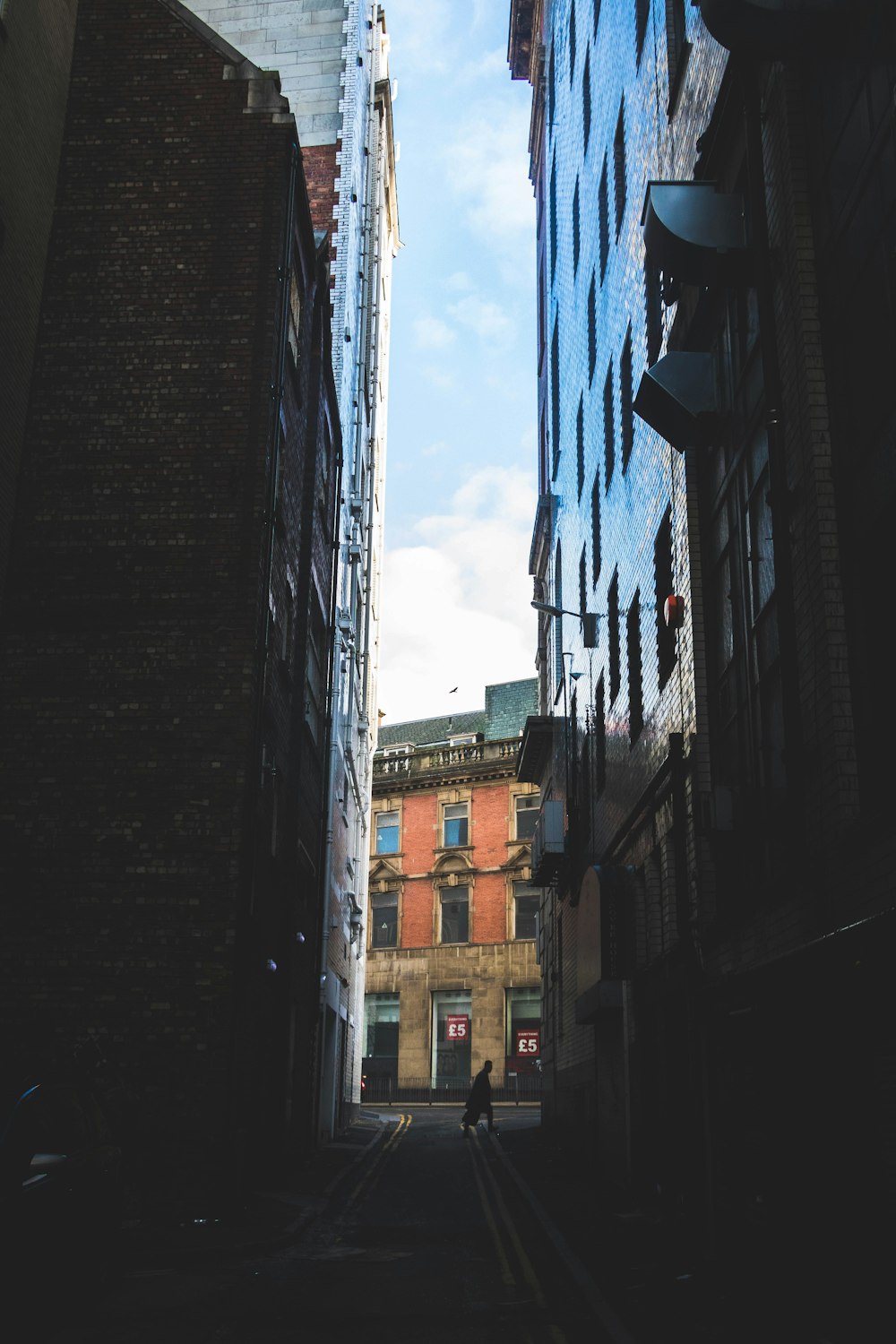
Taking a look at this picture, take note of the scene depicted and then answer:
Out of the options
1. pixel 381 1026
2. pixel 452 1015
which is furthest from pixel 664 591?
pixel 381 1026

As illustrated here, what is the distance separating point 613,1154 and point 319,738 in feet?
30.9

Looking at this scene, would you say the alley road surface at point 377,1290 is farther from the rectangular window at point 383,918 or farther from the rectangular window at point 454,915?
the rectangular window at point 383,918

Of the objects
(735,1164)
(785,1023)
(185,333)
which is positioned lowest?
(735,1164)

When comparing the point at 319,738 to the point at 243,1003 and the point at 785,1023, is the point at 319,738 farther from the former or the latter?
the point at 785,1023

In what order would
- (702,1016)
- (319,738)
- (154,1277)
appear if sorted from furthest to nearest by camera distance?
1. (319,738)
2. (702,1016)
3. (154,1277)

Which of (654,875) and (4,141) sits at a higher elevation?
(4,141)

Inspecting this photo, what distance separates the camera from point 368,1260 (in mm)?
10773

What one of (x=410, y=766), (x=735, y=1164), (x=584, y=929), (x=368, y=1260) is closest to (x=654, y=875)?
(x=584, y=929)

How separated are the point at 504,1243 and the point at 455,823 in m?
41.2

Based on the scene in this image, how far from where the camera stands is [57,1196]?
7105mm

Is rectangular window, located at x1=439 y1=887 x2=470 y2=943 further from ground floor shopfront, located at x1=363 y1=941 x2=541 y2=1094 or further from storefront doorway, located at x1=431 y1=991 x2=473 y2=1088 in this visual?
storefront doorway, located at x1=431 y1=991 x2=473 y2=1088

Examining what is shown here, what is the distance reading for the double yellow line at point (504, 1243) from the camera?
8.83 metres

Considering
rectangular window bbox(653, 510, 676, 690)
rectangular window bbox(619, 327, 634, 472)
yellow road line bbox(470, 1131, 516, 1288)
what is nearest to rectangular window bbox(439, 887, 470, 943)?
yellow road line bbox(470, 1131, 516, 1288)

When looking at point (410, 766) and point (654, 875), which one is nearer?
point (654, 875)
